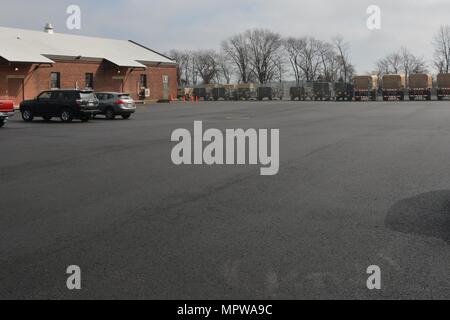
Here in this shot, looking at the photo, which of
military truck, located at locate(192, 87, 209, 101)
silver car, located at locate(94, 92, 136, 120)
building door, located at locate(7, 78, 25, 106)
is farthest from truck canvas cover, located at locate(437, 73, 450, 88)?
building door, located at locate(7, 78, 25, 106)

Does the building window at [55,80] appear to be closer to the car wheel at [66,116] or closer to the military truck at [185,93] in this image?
the car wheel at [66,116]

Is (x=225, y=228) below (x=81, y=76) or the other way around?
below

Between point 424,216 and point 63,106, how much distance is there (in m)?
25.6

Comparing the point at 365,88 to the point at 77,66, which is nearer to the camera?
the point at 77,66

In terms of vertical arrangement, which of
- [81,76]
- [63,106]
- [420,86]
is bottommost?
[63,106]

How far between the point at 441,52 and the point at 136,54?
7363cm

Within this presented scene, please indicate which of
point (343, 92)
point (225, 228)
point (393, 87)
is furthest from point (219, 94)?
point (225, 228)

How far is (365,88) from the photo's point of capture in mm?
67375

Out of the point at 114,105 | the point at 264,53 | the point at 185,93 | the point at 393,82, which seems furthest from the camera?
the point at 264,53

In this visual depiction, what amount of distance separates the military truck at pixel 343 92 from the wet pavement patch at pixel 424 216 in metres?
63.4

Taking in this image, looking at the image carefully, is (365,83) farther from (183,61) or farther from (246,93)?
(183,61)

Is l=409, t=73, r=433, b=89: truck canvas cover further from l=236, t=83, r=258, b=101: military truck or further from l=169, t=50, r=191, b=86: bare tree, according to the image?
l=169, t=50, r=191, b=86: bare tree
